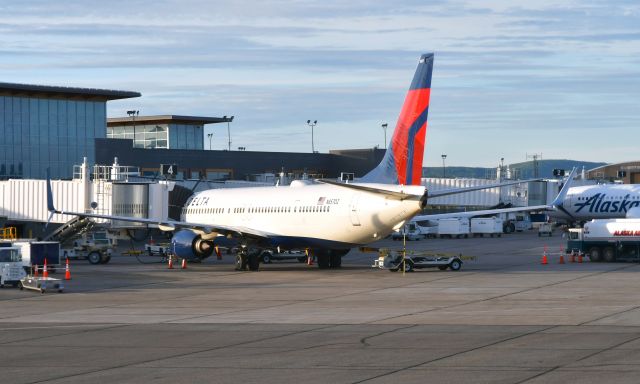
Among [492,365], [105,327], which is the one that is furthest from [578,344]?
[105,327]

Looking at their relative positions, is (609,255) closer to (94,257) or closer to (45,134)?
(94,257)

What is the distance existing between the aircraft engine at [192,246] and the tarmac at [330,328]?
11.9 ft

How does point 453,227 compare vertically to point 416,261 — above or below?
above

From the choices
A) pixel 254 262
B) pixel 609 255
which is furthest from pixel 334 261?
pixel 609 255

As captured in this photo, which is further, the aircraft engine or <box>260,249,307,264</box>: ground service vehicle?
<box>260,249,307,264</box>: ground service vehicle

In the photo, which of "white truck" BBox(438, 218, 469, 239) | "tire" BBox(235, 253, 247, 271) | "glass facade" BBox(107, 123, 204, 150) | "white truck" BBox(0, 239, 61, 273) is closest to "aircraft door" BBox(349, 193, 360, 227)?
"tire" BBox(235, 253, 247, 271)

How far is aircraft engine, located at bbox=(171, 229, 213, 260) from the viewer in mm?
54406

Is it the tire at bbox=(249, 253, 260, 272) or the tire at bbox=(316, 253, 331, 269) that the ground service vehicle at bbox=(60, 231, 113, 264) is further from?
the tire at bbox=(316, 253, 331, 269)

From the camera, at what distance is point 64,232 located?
63.8 metres

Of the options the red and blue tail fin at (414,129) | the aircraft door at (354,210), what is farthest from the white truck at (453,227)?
the red and blue tail fin at (414,129)

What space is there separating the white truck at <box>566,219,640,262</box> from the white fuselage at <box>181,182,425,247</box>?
1649cm

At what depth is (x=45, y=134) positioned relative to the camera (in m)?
101

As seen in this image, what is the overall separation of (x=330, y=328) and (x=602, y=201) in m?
72.4

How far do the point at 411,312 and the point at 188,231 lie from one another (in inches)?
975
